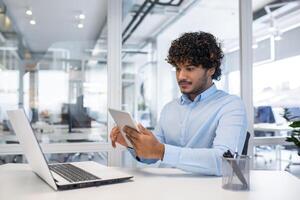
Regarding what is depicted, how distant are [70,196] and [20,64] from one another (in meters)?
2.08

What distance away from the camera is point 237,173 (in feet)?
3.43

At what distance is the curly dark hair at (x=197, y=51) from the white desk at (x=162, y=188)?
626 mm

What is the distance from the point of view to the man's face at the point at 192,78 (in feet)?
5.32

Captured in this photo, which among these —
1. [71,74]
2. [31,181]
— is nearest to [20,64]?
[71,74]

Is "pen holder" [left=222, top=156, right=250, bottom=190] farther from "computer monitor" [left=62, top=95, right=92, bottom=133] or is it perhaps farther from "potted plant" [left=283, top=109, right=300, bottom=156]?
"computer monitor" [left=62, top=95, right=92, bottom=133]

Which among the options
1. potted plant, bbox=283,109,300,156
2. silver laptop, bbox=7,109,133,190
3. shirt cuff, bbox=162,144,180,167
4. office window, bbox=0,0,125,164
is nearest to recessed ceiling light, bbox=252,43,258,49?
potted plant, bbox=283,109,300,156

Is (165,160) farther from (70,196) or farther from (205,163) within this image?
(70,196)

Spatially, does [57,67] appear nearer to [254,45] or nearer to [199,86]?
[199,86]

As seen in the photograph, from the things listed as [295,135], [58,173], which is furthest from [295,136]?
[58,173]

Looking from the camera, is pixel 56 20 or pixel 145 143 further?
pixel 56 20

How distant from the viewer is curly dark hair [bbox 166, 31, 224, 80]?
1.65 metres

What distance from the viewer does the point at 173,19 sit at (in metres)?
5.13

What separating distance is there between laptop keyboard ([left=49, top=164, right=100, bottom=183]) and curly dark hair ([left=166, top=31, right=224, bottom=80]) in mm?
750

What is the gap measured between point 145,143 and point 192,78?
556mm
